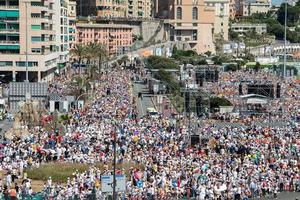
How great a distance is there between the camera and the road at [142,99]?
179ft

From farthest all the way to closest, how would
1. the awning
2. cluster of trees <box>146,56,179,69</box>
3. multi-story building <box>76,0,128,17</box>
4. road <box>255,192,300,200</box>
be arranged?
multi-story building <box>76,0,128,17</box>
cluster of trees <box>146,56,179,69</box>
the awning
road <box>255,192,300,200</box>

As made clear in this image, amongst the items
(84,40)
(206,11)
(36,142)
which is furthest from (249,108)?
(206,11)

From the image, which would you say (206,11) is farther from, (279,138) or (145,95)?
(279,138)

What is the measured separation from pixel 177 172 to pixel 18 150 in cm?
791

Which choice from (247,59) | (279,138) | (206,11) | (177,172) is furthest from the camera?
(206,11)

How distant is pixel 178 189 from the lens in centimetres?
2709

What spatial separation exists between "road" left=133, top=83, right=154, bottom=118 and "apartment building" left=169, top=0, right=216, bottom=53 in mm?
67966

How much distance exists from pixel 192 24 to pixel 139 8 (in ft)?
80.7

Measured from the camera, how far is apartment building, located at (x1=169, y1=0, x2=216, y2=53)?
149m

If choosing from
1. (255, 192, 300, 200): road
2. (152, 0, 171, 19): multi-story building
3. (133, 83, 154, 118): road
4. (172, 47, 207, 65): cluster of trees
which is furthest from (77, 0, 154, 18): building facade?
(255, 192, 300, 200): road

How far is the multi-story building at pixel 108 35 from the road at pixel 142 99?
154 feet

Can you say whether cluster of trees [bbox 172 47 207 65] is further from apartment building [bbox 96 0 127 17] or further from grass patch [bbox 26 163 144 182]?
grass patch [bbox 26 163 144 182]

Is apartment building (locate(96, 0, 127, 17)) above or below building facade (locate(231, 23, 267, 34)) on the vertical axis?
above

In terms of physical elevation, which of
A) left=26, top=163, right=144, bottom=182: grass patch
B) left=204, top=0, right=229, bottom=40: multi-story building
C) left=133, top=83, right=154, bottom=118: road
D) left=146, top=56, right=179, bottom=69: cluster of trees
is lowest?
left=133, top=83, right=154, bottom=118: road
